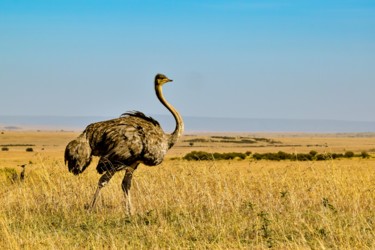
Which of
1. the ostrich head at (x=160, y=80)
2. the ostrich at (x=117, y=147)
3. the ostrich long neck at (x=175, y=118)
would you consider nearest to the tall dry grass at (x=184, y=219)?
the ostrich at (x=117, y=147)

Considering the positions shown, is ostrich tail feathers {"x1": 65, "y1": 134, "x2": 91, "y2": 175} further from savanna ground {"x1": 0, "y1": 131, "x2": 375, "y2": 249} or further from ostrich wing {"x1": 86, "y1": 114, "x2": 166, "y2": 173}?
savanna ground {"x1": 0, "y1": 131, "x2": 375, "y2": 249}

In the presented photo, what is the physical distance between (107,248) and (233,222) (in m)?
2.37

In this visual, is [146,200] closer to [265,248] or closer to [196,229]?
[196,229]

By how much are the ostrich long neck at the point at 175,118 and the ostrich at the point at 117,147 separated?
22 centimetres

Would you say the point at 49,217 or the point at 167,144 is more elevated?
the point at 167,144

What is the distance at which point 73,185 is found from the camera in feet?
45.4

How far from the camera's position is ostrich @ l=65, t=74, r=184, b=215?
1239 centimetres

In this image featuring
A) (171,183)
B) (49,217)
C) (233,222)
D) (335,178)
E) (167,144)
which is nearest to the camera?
(233,222)

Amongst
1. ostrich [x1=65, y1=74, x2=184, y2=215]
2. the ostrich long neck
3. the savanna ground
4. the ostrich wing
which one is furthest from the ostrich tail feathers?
the ostrich long neck

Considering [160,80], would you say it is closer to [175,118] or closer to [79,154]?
[175,118]

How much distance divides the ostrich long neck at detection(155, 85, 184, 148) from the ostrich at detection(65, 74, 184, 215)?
225 mm

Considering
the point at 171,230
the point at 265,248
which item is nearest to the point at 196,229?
the point at 171,230

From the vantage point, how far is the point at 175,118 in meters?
13.5

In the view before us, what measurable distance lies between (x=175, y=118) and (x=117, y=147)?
1.50 meters
